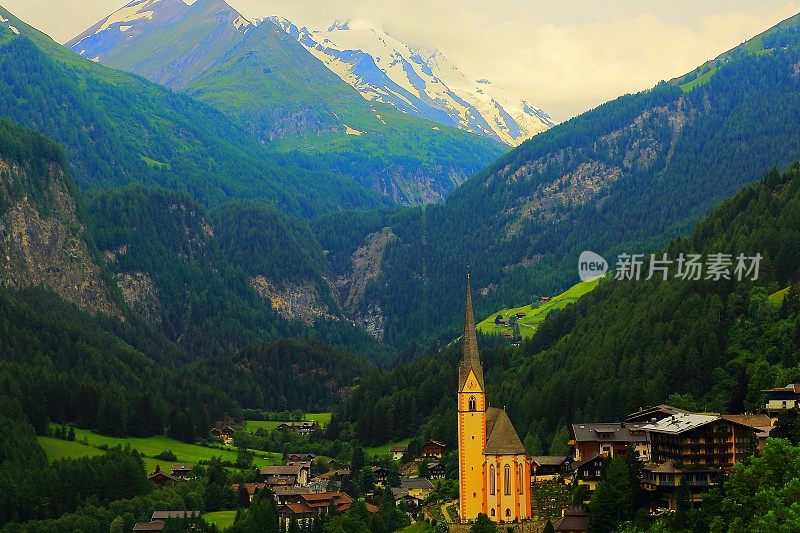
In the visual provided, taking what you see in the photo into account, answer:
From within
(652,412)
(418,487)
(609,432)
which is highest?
(652,412)

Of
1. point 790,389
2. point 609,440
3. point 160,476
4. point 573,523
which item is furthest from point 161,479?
point 790,389

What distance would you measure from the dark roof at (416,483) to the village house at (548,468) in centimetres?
2230

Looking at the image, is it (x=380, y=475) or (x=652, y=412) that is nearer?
(x=652, y=412)

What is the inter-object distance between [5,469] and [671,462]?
314 feet

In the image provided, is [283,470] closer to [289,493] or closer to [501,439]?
[289,493]

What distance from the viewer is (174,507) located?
573ft

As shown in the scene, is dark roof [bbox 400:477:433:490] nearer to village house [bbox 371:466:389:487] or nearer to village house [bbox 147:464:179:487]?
village house [bbox 371:466:389:487]

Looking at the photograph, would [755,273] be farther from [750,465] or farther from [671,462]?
[750,465]

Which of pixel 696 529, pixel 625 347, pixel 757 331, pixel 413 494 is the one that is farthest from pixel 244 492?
pixel 696 529

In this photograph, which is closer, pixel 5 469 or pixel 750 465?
pixel 750 465

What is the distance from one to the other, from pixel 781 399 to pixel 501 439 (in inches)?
953

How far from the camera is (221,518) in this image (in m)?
168

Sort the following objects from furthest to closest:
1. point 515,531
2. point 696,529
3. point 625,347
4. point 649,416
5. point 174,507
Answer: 1. point 625,347
2. point 174,507
3. point 649,416
4. point 515,531
5. point 696,529

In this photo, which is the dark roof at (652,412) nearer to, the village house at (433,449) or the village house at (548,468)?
the village house at (548,468)
